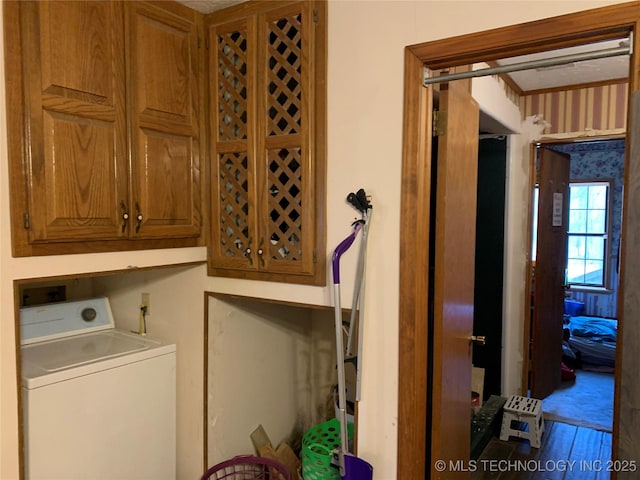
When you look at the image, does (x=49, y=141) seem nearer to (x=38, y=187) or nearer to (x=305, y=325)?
(x=38, y=187)

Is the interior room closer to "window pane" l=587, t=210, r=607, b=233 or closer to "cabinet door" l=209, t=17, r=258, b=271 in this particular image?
"window pane" l=587, t=210, r=607, b=233

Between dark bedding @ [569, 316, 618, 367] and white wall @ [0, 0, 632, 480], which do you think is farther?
dark bedding @ [569, 316, 618, 367]

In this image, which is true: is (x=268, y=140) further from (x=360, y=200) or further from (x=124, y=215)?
(x=124, y=215)

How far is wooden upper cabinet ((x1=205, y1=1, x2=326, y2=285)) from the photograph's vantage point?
1.84 meters

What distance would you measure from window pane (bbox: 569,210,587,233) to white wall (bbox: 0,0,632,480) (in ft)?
17.8

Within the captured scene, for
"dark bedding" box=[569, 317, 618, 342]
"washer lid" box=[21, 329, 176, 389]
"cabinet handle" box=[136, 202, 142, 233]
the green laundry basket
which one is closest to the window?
"dark bedding" box=[569, 317, 618, 342]

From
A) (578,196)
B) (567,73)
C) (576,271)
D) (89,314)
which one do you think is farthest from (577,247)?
(89,314)

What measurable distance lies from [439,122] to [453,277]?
2.17 ft

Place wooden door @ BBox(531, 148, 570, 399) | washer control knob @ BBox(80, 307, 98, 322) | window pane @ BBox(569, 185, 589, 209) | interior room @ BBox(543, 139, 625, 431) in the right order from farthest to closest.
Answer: window pane @ BBox(569, 185, 589, 209) < interior room @ BBox(543, 139, 625, 431) < wooden door @ BBox(531, 148, 570, 399) < washer control knob @ BBox(80, 307, 98, 322)

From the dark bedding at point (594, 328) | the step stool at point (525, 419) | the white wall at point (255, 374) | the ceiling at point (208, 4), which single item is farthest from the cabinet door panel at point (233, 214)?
the dark bedding at point (594, 328)

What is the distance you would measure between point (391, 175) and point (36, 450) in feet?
5.41

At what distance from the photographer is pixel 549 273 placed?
3.94 m

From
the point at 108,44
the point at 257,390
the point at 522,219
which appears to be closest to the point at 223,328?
the point at 257,390

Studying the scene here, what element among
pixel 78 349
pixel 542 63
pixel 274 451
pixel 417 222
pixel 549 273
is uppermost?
pixel 542 63
